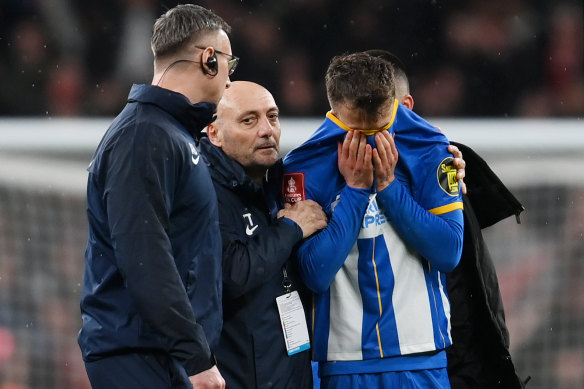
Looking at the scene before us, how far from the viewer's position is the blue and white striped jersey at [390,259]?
255 cm

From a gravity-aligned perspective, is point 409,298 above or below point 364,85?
below

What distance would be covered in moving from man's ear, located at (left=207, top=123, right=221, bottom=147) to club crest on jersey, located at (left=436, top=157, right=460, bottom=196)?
2.34 ft

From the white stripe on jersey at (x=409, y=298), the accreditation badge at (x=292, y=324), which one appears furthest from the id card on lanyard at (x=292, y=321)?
the white stripe on jersey at (x=409, y=298)

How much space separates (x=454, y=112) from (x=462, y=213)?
430 centimetres

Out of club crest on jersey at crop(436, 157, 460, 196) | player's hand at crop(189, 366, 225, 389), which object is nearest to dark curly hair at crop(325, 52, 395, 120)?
club crest on jersey at crop(436, 157, 460, 196)

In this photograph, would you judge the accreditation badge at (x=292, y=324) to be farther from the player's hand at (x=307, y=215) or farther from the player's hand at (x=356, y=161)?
the player's hand at (x=356, y=161)

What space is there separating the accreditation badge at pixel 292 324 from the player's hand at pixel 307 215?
0.21m

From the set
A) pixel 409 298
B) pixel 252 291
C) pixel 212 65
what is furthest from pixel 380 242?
pixel 212 65

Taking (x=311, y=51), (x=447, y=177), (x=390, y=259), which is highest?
Answer: (x=311, y=51)

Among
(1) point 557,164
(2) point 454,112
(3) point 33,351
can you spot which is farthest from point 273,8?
(3) point 33,351

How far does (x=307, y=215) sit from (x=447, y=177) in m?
0.42

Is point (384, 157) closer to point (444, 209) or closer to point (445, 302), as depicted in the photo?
point (444, 209)

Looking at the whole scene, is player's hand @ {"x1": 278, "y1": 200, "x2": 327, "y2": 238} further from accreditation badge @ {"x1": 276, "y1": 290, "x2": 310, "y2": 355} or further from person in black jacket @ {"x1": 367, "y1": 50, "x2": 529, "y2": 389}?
person in black jacket @ {"x1": 367, "y1": 50, "x2": 529, "y2": 389}

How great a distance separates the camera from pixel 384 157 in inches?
101
